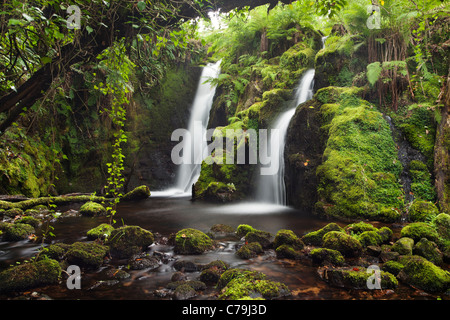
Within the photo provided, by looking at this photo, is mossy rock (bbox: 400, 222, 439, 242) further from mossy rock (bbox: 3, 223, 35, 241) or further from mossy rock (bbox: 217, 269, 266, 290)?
mossy rock (bbox: 3, 223, 35, 241)

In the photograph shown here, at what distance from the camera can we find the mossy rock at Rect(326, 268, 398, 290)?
→ 3.27 m

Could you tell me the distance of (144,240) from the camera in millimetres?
4680

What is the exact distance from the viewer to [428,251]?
394 cm

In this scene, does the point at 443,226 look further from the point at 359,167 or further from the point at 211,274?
the point at 211,274

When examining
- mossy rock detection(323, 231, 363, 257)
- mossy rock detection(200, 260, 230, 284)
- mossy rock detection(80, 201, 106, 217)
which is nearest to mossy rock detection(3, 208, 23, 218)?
mossy rock detection(80, 201, 106, 217)

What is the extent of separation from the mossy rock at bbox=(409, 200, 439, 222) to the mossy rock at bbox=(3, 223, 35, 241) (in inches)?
303

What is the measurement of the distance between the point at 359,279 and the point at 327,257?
0.76 m

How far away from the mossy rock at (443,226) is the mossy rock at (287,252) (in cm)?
233

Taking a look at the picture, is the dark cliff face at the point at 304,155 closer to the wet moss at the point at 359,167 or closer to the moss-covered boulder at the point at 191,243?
the wet moss at the point at 359,167

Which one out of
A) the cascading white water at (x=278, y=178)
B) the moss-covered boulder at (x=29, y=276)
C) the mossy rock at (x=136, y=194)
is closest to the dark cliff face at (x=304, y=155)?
the cascading white water at (x=278, y=178)

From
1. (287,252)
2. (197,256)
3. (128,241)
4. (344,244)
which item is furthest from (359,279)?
(128,241)
